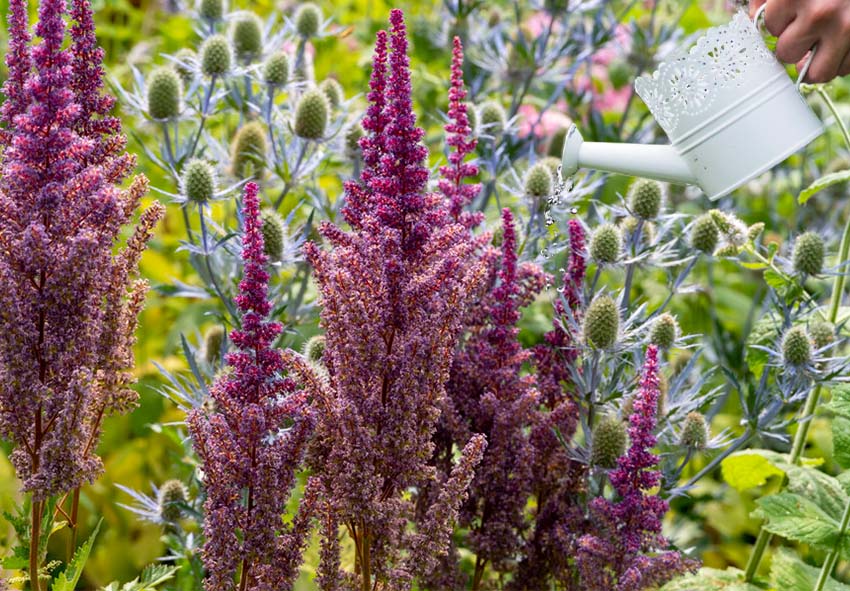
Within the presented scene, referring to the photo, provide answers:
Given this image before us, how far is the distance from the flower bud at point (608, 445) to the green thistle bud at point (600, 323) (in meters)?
0.16

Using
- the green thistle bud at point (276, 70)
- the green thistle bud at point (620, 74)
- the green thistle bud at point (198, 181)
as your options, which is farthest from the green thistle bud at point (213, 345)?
the green thistle bud at point (620, 74)

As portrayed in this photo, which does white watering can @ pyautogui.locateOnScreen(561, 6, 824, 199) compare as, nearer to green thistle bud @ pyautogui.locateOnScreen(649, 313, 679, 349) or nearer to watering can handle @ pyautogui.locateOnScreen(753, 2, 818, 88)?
watering can handle @ pyautogui.locateOnScreen(753, 2, 818, 88)

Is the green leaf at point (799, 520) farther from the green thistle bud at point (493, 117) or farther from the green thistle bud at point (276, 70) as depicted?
the green thistle bud at point (276, 70)

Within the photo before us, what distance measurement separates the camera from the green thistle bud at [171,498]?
2041 mm

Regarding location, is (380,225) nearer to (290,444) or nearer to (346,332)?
(346,332)

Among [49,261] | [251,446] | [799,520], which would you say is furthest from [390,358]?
[799,520]

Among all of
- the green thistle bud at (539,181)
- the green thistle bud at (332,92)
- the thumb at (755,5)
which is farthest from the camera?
the green thistle bud at (332,92)

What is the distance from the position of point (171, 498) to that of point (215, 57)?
3.46ft

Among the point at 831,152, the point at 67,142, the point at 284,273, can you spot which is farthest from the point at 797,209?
the point at 67,142

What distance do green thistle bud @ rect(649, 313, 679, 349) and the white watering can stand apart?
0.51 m

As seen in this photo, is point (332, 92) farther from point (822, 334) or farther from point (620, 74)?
point (620, 74)

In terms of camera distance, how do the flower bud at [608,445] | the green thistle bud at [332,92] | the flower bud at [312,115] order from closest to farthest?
the flower bud at [608,445] < the flower bud at [312,115] < the green thistle bud at [332,92]

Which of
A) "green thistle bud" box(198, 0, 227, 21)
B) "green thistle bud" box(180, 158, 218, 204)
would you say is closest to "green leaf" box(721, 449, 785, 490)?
"green thistle bud" box(180, 158, 218, 204)

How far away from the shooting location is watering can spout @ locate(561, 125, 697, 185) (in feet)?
5.04
